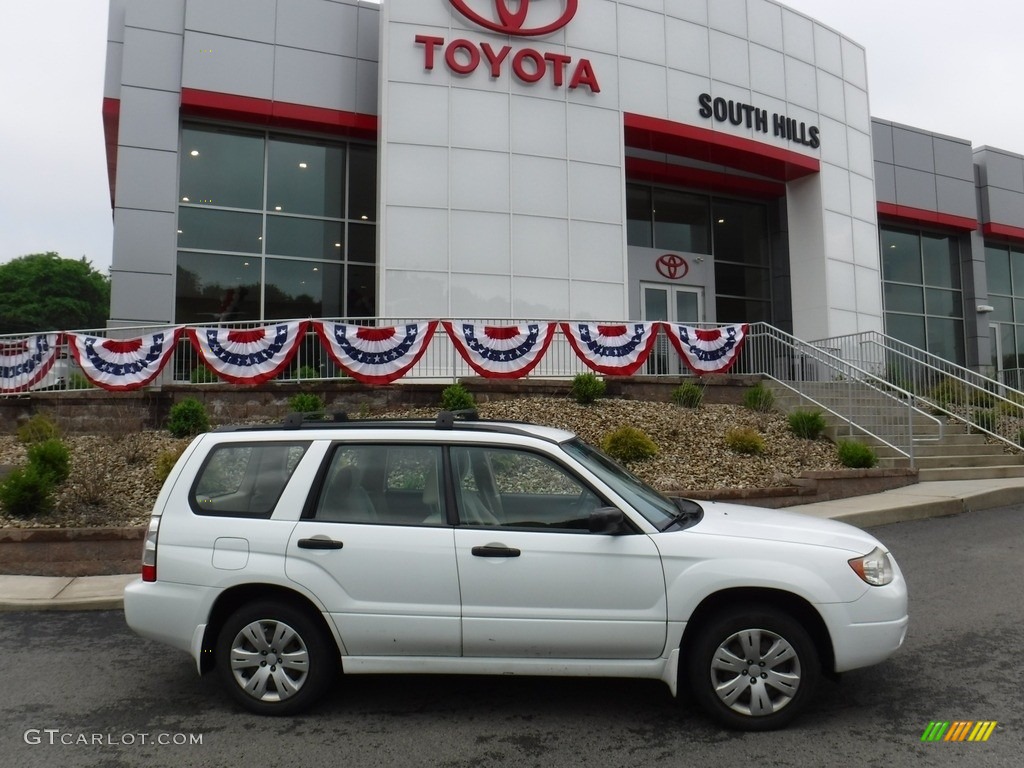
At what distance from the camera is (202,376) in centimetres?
1248

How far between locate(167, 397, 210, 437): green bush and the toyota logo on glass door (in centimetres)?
1081

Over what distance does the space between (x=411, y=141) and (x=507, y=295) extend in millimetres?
3935

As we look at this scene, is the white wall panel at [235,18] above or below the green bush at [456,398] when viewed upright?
above

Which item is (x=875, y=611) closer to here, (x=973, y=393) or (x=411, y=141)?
(x=973, y=393)

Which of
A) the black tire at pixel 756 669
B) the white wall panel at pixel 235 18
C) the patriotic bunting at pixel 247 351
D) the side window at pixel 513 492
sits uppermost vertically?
the white wall panel at pixel 235 18

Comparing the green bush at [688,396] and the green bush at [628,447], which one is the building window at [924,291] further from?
the green bush at [628,447]

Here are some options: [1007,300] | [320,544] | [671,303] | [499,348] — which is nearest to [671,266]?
[671,303]

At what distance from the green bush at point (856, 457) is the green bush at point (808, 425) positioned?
1034 mm

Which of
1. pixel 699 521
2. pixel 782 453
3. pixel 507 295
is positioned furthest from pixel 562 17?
pixel 699 521

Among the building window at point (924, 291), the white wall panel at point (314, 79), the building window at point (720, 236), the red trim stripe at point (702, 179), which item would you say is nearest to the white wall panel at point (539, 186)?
the red trim stripe at point (702, 179)

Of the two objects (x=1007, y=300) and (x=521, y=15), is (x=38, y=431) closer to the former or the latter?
(x=521, y=15)

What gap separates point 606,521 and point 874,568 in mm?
1467

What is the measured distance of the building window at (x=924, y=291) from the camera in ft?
83.3

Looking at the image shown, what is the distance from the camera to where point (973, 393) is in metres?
14.6
